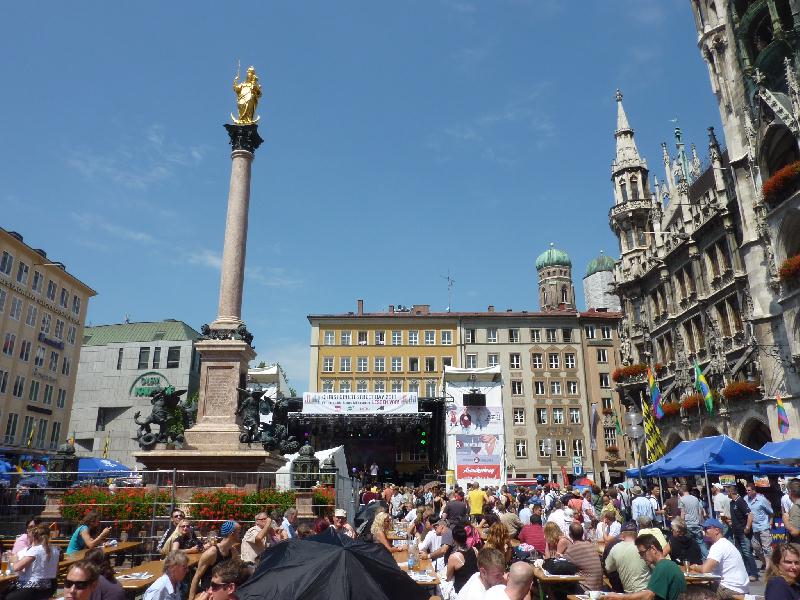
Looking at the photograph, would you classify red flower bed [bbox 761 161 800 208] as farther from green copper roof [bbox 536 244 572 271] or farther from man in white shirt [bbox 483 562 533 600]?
green copper roof [bbox 536 244 572 271]

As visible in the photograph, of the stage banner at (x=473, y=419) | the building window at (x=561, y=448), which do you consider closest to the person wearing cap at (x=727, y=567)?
the stage banner at (x=473, y=419)

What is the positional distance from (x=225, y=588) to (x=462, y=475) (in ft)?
126

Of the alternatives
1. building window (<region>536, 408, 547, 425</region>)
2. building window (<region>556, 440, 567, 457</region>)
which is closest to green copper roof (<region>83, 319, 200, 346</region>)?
building window (<region>536, 408, 547, 425</region>)

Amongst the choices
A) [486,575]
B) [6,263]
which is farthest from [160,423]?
[6,263]

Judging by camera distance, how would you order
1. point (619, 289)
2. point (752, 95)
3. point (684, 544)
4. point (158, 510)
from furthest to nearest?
point (619, 289)
point (752, 95)
point (158, 510)
point (684, 544)

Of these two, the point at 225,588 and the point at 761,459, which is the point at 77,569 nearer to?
the point at 225,588

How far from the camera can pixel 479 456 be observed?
141 ft

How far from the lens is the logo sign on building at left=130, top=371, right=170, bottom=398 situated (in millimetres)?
61794

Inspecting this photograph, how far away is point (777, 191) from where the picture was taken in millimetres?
28781

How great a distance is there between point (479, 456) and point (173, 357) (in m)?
37.0

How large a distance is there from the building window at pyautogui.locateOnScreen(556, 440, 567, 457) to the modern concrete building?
3854 centimetres

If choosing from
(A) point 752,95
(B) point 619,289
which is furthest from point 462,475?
(A) point 752,95

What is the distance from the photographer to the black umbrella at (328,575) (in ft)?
15.5

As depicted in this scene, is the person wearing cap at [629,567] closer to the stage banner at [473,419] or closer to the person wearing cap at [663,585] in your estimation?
the person wearing cap at [663,585]
